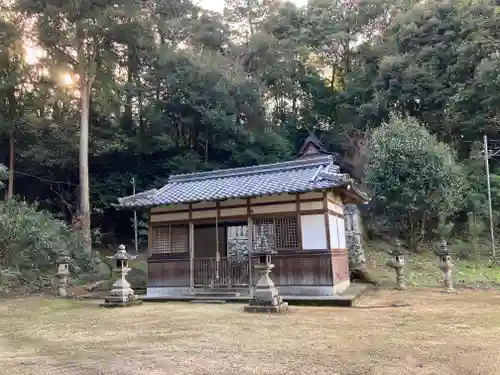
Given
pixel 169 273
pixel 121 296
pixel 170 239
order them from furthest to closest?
pixel 170 239 → pixel 169 273 → pixel 121 296

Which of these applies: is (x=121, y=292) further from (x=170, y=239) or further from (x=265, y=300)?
(x=265, y=300)

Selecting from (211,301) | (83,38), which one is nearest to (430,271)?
(211,301)

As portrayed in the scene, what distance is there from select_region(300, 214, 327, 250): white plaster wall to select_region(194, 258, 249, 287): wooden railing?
5.87 ft

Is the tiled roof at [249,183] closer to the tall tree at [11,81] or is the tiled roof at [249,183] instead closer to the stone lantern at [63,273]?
the stone lantern at [63,273]

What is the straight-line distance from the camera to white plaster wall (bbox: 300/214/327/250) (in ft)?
33.7

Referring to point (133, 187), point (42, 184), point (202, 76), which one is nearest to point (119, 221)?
point (133, 187)

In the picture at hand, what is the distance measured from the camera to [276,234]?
424 inches

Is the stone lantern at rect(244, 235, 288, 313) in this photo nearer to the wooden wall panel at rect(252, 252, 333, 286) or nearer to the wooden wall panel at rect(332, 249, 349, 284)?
the wooden wall panel at rect(252, 252, 333, 286)

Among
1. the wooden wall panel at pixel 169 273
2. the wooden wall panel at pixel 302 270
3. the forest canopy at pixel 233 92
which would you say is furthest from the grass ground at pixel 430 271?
the wooden wall panel at pixel 169 273

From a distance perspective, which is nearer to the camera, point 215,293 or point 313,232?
point 313,232

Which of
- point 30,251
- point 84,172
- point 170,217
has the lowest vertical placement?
point 30,251

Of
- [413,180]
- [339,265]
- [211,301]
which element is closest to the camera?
[211,301]

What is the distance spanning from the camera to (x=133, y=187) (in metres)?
21.5

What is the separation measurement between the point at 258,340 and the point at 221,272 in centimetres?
557
